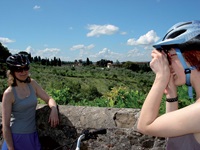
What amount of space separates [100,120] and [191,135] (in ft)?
5.76

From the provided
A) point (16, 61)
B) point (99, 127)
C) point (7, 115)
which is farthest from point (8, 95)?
point (99, 127)

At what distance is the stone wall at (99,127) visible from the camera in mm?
3283

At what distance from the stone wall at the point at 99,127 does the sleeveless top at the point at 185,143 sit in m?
1.39

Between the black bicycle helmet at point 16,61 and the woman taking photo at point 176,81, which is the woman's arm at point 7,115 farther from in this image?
the woman taking photo at point 176,81

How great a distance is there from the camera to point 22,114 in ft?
11.1

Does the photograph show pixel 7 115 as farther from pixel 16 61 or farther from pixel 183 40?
pixel 183 40

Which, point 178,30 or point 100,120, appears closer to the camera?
point 178,30

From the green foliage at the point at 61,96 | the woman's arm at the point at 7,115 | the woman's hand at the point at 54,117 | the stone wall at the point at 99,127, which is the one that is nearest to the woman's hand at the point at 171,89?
the stone wall at the point at 99,127

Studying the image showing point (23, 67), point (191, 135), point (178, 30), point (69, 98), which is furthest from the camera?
point (69, 98)

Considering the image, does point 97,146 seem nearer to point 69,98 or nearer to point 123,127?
point 123,127

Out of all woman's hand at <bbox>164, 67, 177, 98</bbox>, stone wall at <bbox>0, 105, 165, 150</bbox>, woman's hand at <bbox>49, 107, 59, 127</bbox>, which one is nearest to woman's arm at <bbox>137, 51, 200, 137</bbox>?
woman's hand at <bbox>164, 67, 177, 98</bbox>

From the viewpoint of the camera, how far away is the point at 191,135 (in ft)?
5.63

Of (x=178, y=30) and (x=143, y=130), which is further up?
(x=178, y=30)

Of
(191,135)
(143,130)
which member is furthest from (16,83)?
(191,135)
